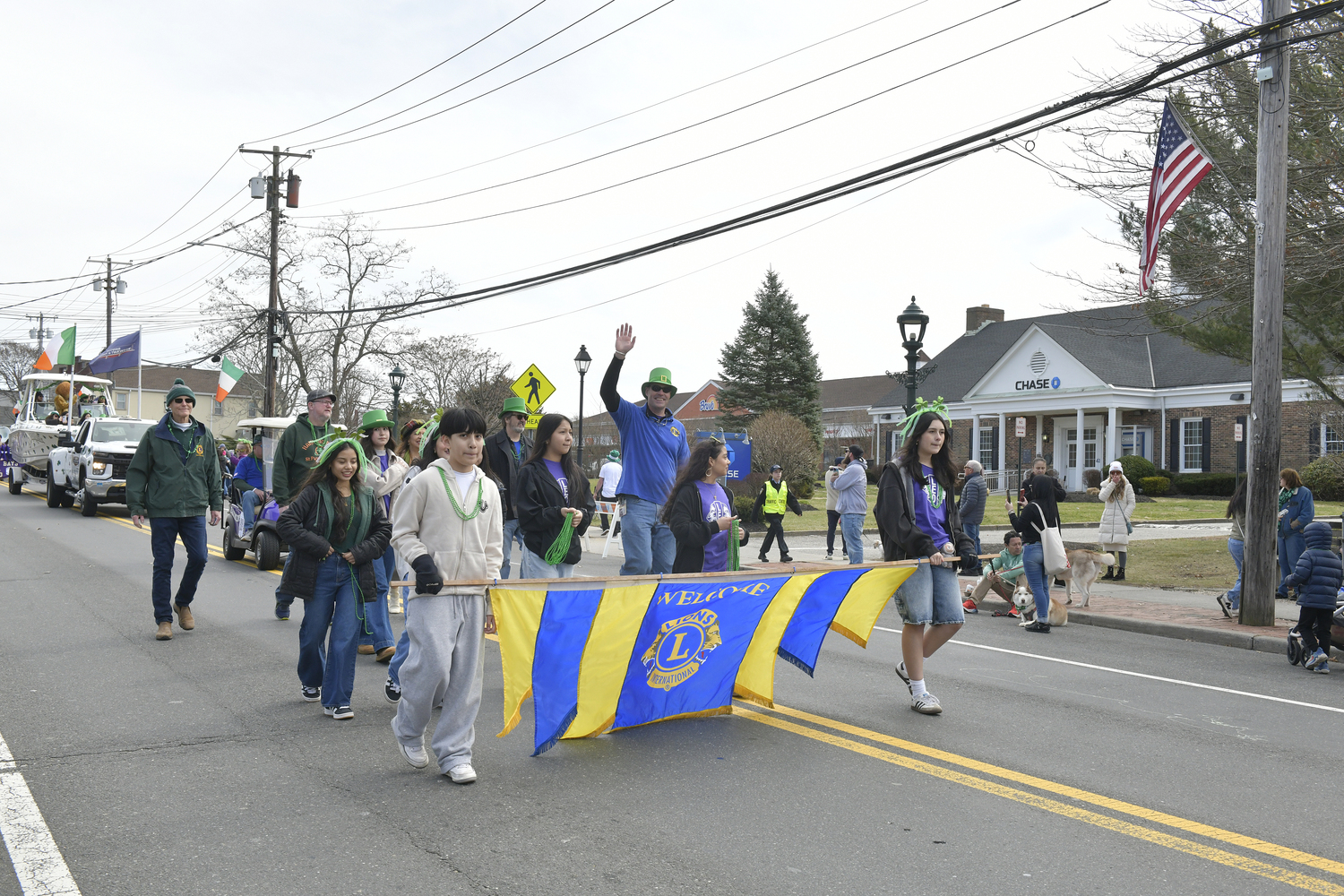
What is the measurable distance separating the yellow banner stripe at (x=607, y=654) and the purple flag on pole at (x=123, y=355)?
32627mm

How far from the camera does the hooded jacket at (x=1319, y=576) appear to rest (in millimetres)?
8906

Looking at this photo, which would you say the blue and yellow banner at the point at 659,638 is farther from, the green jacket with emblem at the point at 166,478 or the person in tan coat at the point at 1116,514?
the person in tan coat at the point at 1116,514

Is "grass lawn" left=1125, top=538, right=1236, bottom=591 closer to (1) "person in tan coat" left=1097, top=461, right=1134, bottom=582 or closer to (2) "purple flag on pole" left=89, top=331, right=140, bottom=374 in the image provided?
(1) "person in tan coat" left=1097, top=461, right=1134, bottom=582

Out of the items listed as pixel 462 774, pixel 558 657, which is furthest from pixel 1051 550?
pixel 462 774

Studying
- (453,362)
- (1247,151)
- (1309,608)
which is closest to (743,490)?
(453,362)

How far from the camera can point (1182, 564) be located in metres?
17.7

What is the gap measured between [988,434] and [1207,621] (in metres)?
37.2

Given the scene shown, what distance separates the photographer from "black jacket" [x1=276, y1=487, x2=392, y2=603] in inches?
244

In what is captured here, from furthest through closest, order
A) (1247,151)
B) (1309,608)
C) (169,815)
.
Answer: (1247,151)
(1309,608)
(169,815)

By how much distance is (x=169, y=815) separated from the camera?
4.64 meters

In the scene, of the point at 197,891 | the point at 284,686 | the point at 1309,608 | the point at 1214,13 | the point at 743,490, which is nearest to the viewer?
the point at 197,891


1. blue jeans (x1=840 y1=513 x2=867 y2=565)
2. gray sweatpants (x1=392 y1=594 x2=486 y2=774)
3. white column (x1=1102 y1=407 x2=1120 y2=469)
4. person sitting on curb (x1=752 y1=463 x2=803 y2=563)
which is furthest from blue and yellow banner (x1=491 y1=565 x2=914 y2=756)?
white column (x1=1102 y1=407 x2=1120 y2=469)

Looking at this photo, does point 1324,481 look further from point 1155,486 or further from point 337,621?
point 337,621

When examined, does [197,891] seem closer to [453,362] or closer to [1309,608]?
[1309,608]
